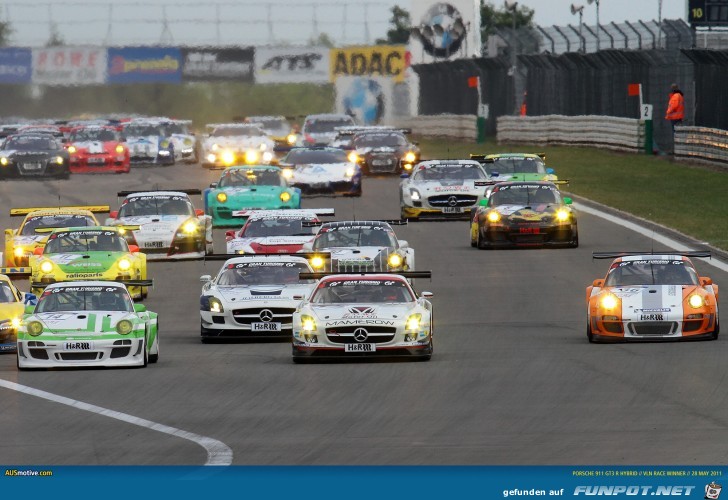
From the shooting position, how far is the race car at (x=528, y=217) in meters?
36.2

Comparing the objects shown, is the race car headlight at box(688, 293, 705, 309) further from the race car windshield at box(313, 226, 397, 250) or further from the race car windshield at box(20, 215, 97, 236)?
the race car windshield at box(20, 215, 97, 236)

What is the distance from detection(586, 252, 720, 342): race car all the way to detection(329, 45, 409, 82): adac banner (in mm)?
71339

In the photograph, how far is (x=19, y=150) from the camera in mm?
55938

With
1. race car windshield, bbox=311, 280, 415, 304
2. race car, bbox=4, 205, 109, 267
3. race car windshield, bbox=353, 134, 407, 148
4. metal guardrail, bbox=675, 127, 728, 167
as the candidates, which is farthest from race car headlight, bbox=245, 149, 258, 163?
race car windshield, bbox=311, 280, 415, 304

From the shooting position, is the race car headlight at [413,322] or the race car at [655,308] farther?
the race car at [655,308]

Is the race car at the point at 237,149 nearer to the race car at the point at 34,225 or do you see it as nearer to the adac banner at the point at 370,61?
the race car at the point at 34,225

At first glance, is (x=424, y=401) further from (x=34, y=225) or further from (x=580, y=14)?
(x=580, y=14)

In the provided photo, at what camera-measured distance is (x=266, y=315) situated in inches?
998

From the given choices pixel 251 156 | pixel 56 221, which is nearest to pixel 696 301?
pixel 56 221

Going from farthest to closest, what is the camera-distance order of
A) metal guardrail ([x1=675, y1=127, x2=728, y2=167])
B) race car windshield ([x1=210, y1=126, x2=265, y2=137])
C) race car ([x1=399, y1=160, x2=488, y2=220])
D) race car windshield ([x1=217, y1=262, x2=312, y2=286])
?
race car windshield ([x1=210, y1=126, x2=265, y2=137]), metal guardrail ([x1=675, y1=127, x2=728, y2=167]), race car ([x1=399, y1=160, x2=488, y2=220]), race car windshield ([x1=217, y1=262, x2=312, y2=286])

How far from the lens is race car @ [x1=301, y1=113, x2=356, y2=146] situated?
2566 inches

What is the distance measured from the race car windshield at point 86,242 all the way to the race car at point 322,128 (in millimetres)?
32770

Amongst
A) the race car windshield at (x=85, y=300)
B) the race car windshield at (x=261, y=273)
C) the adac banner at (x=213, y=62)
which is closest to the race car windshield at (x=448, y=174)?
the race car windshield at (x=261, y=273)

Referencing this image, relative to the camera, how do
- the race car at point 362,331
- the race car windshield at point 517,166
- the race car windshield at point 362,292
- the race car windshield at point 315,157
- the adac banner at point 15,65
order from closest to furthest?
the race car at point 362,331 → the race car windshield at point 362,292 → the race car windshield at point 517,166 → the race car windshield at point 315,157 → the adac banner at point 15,65
